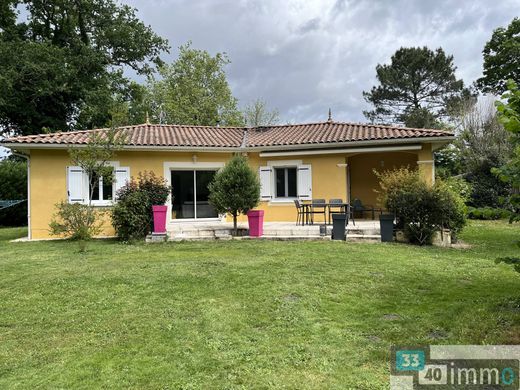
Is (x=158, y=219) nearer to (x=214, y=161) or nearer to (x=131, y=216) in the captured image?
(x=131, y=216)

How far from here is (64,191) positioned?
12188mm

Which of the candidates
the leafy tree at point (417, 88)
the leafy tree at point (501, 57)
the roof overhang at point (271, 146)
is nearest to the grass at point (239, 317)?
the roof overhang at point (271, 146)

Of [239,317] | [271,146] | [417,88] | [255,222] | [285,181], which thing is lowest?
[239,317]

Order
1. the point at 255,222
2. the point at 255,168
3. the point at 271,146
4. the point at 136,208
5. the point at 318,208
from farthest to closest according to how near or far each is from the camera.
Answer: the point at 255,168
the point at 271,146
the point at 318,208
the point at 255,222
the point at 136,208

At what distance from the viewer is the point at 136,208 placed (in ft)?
35.4

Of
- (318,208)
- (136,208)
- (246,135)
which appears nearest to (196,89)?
(246,135)

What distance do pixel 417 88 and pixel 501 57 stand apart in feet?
23.8

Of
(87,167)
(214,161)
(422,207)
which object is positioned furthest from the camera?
(214,161)

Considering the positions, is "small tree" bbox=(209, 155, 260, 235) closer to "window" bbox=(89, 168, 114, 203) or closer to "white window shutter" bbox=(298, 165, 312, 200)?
"white window shutter" bbox=(298, 165, 312, 200)

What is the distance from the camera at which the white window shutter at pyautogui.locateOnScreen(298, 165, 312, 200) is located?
1347 cm

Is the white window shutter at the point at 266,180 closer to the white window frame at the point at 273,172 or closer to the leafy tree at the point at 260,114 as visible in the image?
the white window frame at the point at 273,172

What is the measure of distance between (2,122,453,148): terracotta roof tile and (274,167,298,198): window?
1.10 meters

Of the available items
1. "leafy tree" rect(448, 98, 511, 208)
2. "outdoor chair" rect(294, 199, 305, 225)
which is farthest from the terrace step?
"leafy tree" rect(448, 98, 511, 208)

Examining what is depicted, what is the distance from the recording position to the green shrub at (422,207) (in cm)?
955
